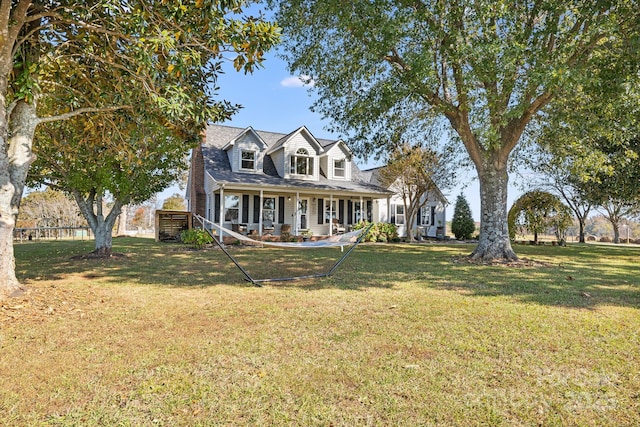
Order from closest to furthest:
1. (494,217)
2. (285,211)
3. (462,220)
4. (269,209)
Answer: (494,217), (269,209), (285,211), (462,220)

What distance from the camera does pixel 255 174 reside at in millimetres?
19188

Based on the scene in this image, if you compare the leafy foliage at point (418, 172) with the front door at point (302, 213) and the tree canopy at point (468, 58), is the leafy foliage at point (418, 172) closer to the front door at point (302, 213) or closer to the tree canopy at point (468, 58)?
the front door at point (302, 213)

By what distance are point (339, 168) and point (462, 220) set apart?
10.1m

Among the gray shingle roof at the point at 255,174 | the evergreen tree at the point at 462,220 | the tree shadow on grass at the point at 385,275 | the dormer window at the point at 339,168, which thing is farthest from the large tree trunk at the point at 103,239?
the evergreen tree at the point at 462,220

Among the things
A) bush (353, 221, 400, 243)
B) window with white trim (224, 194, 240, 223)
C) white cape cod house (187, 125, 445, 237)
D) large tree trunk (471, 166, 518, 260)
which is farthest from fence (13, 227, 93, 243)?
large tree trunk (471, 166, 518, 260)

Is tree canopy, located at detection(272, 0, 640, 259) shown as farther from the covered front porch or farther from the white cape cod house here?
the covered front porch

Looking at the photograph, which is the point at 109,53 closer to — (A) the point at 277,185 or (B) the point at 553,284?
(B) the point at 553,284

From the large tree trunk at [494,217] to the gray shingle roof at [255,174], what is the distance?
8979 millimetres

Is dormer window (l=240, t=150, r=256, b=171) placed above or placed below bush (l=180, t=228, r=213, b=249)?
above

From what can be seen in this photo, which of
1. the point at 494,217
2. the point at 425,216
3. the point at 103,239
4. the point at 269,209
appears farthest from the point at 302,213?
the point at 494,217

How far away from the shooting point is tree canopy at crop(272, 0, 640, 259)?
7977 millimetres

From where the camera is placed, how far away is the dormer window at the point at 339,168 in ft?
71.6

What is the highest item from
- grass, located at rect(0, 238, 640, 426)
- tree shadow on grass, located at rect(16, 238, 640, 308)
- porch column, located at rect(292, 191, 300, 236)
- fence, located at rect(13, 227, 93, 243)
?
porch column, located at rect(292, 191, 300, 236)

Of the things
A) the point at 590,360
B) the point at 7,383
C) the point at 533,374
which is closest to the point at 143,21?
the point at 7,383
